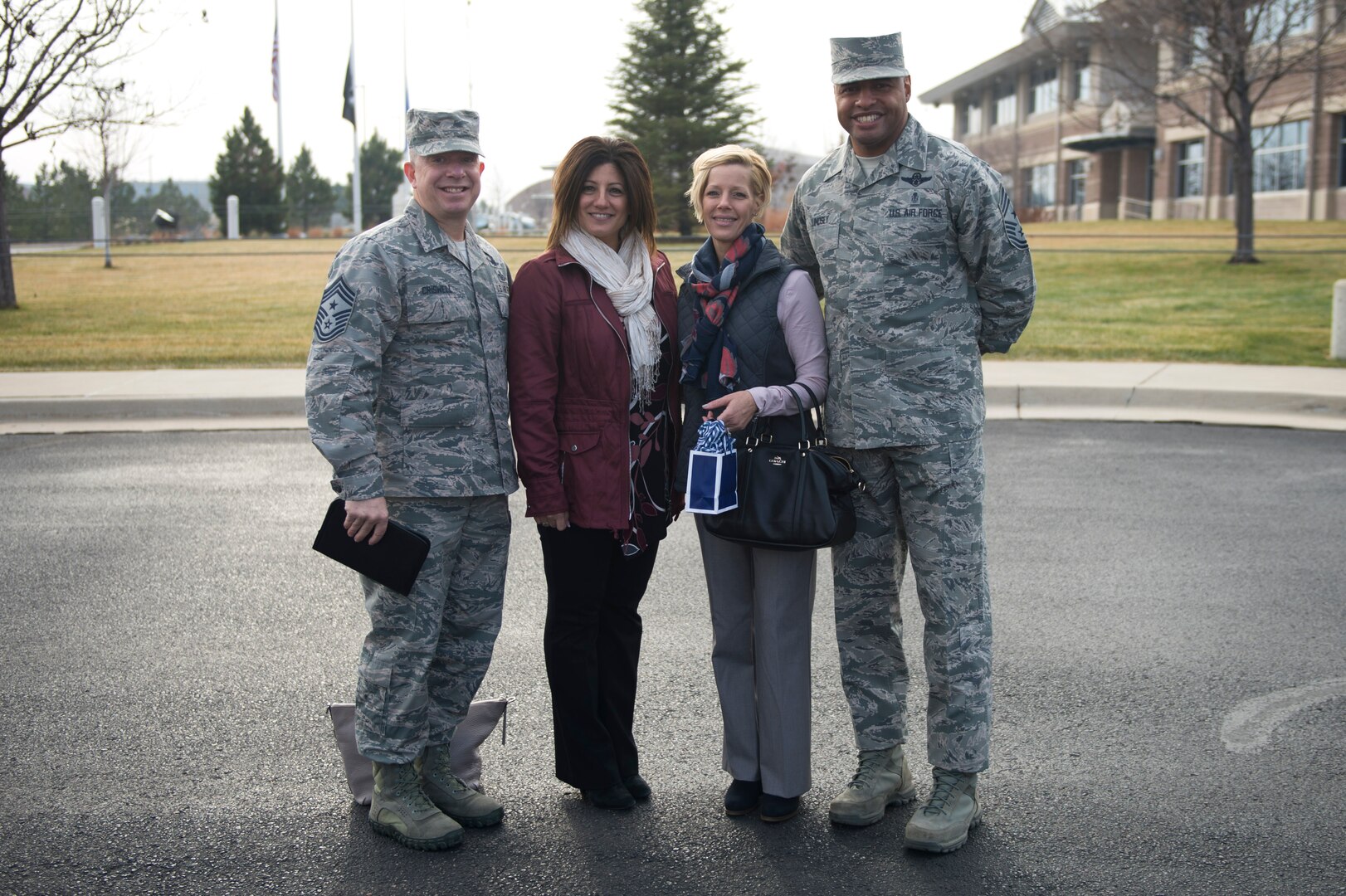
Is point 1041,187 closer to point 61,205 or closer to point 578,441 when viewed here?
point 61,205

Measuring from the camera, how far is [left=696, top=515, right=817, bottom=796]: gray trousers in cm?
342

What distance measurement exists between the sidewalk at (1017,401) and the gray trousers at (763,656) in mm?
7356

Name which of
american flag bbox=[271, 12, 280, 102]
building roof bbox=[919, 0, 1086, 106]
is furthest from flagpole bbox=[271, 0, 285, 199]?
building roof bbox=[919, 0, 1086, 106]

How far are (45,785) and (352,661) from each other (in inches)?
50.7

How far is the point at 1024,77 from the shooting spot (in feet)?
195

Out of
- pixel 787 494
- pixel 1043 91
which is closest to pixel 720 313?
pixel 787 494

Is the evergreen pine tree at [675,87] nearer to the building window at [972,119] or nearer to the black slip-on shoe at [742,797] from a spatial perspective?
the building window at [972,119]

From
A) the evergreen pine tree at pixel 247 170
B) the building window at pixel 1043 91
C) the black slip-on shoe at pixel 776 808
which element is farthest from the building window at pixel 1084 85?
the black slip-on shoe at pixel 776 808

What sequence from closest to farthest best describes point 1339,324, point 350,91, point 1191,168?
point 1339,324 → point 350,91 → point 1191,168

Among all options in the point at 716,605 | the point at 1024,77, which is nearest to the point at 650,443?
the point at 716,605

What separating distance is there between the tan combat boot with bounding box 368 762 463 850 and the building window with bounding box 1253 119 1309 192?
39958mm

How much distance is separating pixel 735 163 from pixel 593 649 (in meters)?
1.42

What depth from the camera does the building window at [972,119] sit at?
66619 mm

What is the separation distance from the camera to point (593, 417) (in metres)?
3.43
